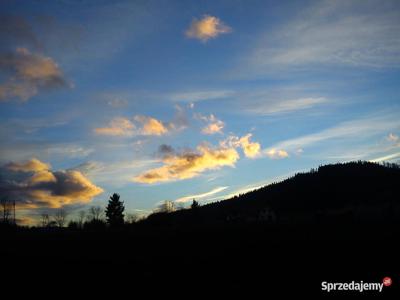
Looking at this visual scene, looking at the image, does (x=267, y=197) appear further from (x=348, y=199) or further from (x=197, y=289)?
(x=197, y=289)

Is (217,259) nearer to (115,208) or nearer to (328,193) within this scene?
(115,208)

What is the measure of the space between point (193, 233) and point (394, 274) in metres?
21.8

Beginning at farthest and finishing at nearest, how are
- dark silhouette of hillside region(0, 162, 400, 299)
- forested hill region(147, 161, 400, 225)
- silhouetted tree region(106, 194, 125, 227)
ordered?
forested hill region(147, 161, 400, 225), silhouetted tree region(106, 194, 125, 227), dark silhouette of hillside region(0, 162, 400, 299)

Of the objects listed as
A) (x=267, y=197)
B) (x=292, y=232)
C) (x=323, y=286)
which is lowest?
(x=323, y=286)

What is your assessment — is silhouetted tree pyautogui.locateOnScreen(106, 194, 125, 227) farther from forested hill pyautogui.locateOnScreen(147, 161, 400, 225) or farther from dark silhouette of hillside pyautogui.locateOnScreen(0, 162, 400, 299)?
dark silhouette of hillside pyautogui.locateOnScreen(0, 162, 400, 299)

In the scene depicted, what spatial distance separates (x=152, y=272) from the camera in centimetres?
2527

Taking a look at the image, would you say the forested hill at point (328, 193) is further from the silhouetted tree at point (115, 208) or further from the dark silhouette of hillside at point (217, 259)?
the dark silhouette of hillside at point (217, 259)

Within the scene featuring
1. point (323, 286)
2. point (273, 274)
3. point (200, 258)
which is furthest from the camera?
point (200, 258)

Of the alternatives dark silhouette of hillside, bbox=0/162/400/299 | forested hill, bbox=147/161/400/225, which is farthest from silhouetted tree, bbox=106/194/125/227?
dark silhouette of hillside, bbox=0/162/400/299

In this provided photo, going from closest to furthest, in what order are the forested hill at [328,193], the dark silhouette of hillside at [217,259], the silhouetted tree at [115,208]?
the dark silhouette of hillside at [217,259] < the silhouetted tree at [115,208] < the forested hill at [328,193]

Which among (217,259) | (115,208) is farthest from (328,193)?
(217,259)

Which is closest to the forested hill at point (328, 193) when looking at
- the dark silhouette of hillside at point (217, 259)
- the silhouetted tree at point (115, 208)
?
the silhouetted tree at point (115, 208)

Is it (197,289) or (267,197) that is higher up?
(267,197)

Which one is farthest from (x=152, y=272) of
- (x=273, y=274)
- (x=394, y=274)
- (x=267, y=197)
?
(x=267, y=197)
